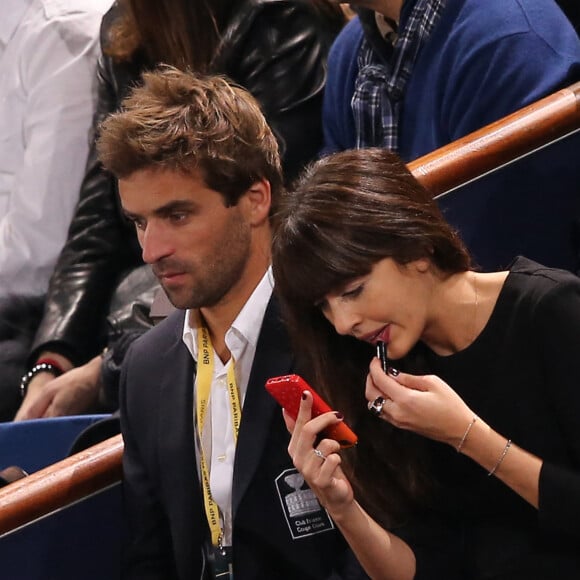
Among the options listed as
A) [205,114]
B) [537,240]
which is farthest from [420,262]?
[537,240]

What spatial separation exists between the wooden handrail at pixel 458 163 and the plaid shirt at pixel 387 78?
0.29 meters

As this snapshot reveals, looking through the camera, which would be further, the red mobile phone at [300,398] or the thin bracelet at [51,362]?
the thin bracelet at [51,362]

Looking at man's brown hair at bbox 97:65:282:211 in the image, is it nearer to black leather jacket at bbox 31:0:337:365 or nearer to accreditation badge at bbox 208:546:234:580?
accreditation badge at bbox 208:546:234:580

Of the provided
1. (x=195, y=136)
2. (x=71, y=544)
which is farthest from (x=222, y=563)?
(x=195, y=136)

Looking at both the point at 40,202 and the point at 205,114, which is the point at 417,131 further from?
the point at 40,202

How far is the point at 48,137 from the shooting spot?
284cm

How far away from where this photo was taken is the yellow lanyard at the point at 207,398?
1.75 m

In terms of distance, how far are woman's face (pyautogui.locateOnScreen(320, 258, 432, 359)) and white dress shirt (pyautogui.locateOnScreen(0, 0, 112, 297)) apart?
4.68 feet

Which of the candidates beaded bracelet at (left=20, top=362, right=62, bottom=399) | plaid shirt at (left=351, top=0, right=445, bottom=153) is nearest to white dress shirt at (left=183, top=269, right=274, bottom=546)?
plaid shirt at (left=351, top=0, right=445, bottom=153)

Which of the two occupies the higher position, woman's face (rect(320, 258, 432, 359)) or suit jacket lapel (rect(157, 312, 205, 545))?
woman's face (rect(320, 258, 432, 359))

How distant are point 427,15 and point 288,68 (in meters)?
0.44

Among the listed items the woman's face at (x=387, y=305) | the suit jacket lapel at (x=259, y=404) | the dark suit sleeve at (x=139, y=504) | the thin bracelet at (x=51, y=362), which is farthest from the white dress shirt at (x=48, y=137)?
the woman's face at (x=387, y=305)

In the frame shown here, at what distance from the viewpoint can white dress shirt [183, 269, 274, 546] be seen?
175 cm

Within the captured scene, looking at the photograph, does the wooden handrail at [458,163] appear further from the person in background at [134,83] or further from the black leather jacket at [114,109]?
the black leather jacket at [114,109]
